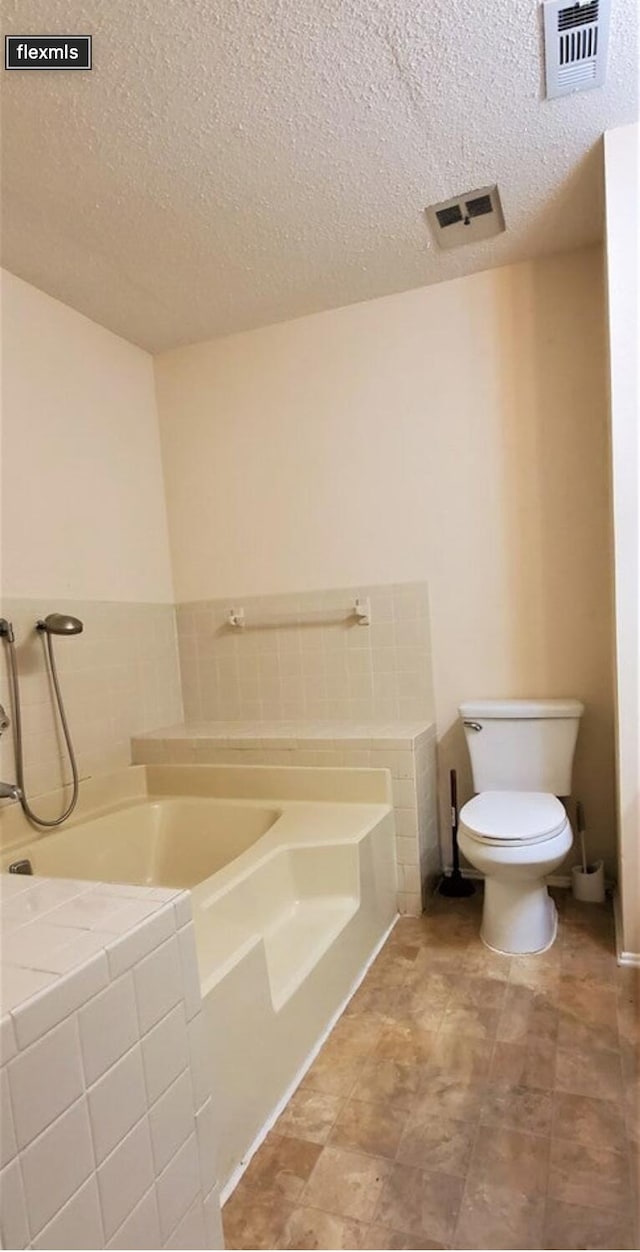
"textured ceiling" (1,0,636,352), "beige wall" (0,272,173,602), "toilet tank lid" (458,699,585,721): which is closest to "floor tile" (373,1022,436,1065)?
"toilet tank lid" (458,699,585,721)

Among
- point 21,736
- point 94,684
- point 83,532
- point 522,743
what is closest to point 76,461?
point 83,532

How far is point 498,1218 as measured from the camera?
3.52 ft

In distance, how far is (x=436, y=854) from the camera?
8.00 ft

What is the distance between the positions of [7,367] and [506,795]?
7.40ft

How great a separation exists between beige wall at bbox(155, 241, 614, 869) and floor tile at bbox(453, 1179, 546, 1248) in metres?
1.37

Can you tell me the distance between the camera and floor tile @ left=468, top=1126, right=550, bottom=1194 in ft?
3.74

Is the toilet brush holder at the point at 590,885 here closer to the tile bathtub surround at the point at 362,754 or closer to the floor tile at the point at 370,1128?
the tile bathtub surround at the point at 362,754

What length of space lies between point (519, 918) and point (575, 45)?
229cm

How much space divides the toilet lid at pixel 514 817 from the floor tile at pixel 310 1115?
770 mm

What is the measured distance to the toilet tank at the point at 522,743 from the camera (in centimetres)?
213

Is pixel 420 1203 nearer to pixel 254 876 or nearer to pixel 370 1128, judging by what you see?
pixel 370 1128

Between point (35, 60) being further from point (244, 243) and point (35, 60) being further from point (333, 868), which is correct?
point (333, 868)

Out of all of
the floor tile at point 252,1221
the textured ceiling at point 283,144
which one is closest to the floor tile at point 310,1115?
the floor tile at point 252,1221

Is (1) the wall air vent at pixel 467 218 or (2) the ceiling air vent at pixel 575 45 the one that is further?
(1) the wall air vent at pixel 467 218
